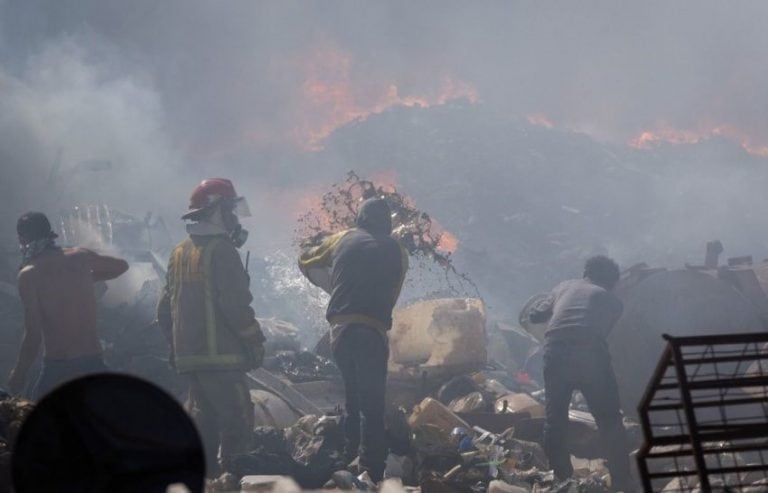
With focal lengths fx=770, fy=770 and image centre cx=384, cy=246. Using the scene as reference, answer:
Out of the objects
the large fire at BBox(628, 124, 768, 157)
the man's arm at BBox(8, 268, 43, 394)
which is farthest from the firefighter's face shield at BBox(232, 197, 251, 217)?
the large fire at BBox(628, 124, 768, 157)

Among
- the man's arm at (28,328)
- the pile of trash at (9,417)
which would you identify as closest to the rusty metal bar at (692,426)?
the pile of trash at (9,417)

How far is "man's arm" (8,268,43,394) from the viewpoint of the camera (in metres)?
5.81

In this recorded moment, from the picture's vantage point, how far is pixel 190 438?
124 cm

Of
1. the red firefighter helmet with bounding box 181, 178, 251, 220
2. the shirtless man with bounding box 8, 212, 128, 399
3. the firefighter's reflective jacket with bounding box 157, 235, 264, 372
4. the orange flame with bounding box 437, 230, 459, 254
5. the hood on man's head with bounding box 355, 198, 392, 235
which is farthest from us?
the orange flame with bounding box 437, 230, 459, 254

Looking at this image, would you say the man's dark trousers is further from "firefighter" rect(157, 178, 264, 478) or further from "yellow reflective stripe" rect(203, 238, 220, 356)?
"yellow reflective stripe" rect(203, 238, 220, 356)

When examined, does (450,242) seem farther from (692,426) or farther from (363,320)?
(692,426)

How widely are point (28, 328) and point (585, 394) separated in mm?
4800

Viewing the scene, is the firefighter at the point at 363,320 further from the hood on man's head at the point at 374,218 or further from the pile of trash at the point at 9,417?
the pile of trash at the point at 9,417

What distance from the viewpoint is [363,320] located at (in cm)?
626

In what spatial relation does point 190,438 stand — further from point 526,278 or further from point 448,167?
point 448,167

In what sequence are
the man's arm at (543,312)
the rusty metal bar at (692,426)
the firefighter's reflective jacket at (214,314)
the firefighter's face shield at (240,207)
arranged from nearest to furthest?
the rusty metal bar at (692,426)
the firefighter's reflective jacket at (214,314)
the firefighter's face shield at (240,207)
the man's arm at (543,312)

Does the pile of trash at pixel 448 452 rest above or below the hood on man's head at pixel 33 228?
below

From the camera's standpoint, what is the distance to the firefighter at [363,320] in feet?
20.0

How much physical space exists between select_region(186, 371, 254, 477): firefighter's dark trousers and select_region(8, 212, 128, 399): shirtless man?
0.79m
